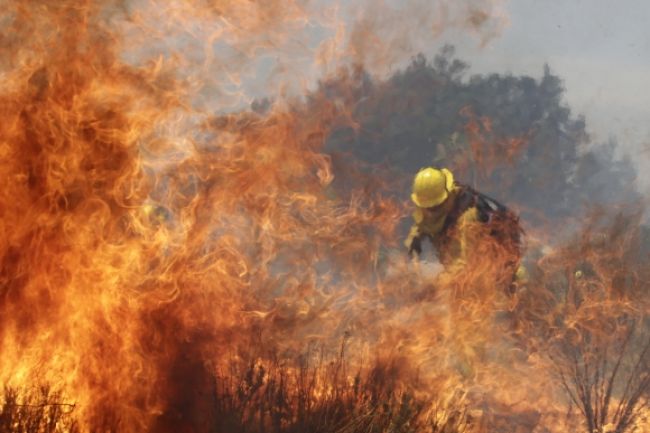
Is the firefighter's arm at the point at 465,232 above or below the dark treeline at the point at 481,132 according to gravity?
below

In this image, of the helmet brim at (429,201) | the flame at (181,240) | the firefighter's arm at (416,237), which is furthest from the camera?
the firefighter's arm at (416,237)

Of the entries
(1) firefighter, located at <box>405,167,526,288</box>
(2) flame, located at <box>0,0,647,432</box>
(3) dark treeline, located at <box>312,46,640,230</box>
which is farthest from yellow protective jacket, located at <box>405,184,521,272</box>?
(3) dark treeline, located at <box>312,46,640,230</box>

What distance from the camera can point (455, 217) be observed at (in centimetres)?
645

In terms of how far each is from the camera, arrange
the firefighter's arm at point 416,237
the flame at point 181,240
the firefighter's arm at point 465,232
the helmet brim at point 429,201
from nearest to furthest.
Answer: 1. the flame at point 181,240
2. the firefighter's arm at point 465,232
3. the helmet brim at point 429,201
4. the firefighter's arm at point 416,237

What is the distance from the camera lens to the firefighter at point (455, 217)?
245 inches

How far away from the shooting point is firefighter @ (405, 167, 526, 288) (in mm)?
6230

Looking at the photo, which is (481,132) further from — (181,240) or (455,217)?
(181,240)

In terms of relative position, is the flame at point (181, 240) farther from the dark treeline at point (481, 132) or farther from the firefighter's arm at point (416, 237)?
the dark treeline at point (481, 132)

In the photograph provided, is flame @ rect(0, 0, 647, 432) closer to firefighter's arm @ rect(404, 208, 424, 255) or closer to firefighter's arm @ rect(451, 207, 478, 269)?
firefighter's arm @ rect(451, 207, 478, 269)

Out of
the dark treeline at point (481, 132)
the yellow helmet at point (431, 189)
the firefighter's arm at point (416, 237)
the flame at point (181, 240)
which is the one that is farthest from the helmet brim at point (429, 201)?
the dark treeline at point (481, 132)

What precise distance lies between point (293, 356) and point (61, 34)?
3.57 metres

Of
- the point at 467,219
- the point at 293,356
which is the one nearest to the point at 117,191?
the point at 293,356

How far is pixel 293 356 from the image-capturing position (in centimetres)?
557

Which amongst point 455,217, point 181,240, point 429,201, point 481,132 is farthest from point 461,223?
point 481,132
